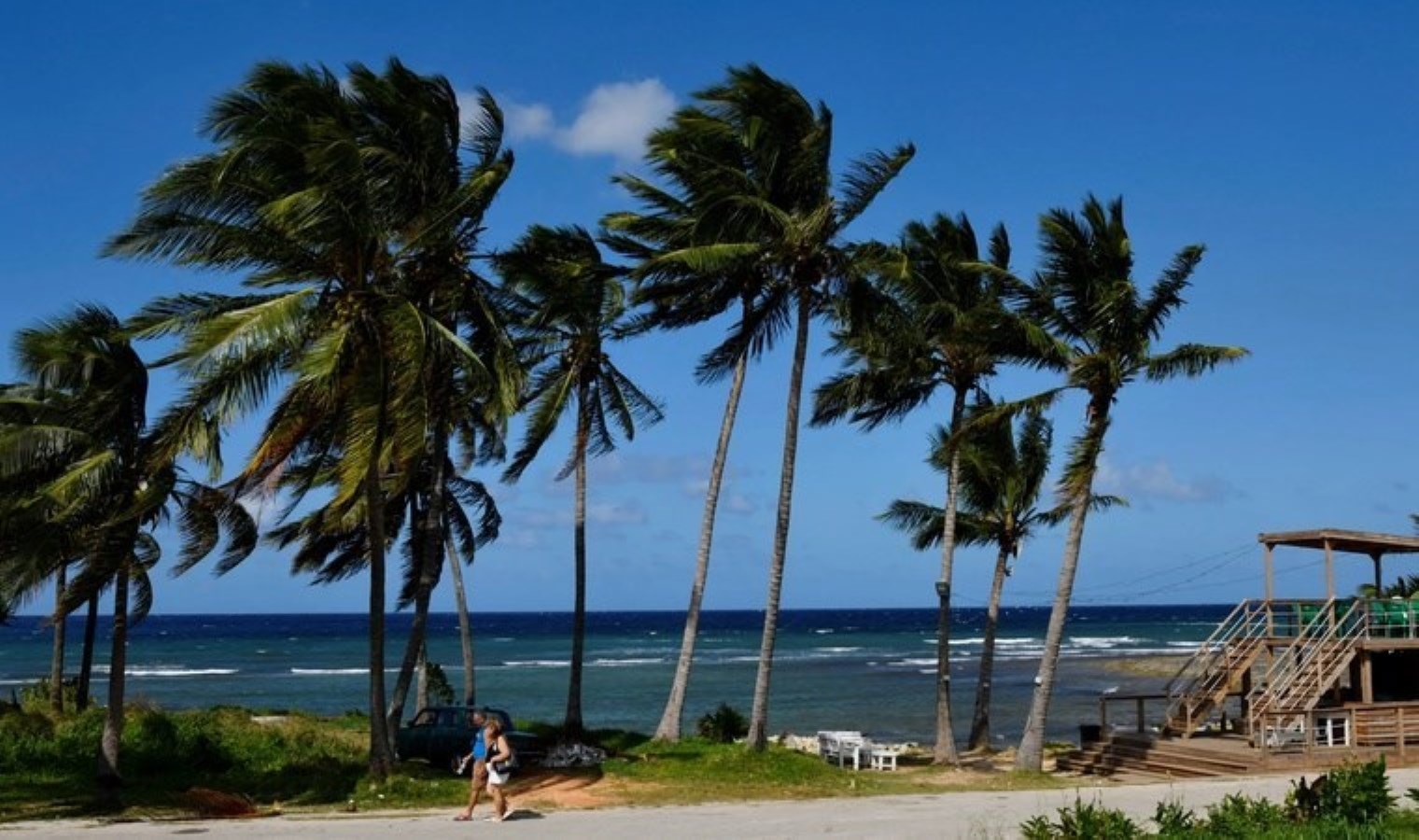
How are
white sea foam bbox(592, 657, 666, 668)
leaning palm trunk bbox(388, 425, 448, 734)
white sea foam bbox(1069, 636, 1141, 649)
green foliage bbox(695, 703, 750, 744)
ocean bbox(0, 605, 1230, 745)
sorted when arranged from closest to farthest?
leaning palm trunk bbox(388, 425, 448, 734)
green foliage bbox(695, 703, 750, 744)
ocean bbox(0, 605, 1230, 745)
white sea foam bbox(592, 657, 666, 668)
white sea foam bbox(1069, 636, 1141, 649)

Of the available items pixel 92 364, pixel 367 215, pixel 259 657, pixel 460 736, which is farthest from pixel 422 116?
pixel 259 657

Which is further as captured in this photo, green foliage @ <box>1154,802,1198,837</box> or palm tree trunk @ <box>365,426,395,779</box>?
palm tree trunk @ <box>365,426,395,779</box>

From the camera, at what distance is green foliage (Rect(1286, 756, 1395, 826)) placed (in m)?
14.2

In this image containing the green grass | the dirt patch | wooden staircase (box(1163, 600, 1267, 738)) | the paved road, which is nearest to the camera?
the paved road

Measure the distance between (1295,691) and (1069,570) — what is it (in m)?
5.31

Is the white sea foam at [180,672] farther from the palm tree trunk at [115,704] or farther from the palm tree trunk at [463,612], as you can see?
the palm tree trunk at [115,704]

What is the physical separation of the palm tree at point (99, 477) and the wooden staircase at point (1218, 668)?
61.8ft

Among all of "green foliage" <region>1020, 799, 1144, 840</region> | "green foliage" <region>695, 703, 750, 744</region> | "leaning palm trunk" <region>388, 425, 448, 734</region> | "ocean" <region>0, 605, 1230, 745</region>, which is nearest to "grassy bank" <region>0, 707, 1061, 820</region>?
"leaning palm trunk" <region>388, 425, 448, 734</region>

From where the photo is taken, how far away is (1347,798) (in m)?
14.4

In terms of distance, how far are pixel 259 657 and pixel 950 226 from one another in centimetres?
8646

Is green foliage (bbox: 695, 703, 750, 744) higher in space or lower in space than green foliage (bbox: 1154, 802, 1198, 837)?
lower

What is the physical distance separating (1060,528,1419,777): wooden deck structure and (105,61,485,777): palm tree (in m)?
15.3

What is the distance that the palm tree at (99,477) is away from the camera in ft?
63.7

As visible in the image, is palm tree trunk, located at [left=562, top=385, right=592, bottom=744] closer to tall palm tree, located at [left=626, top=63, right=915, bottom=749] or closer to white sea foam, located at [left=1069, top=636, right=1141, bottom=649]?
tall palm tree, located at [left=626, top=63, right=915, bottom=749]
